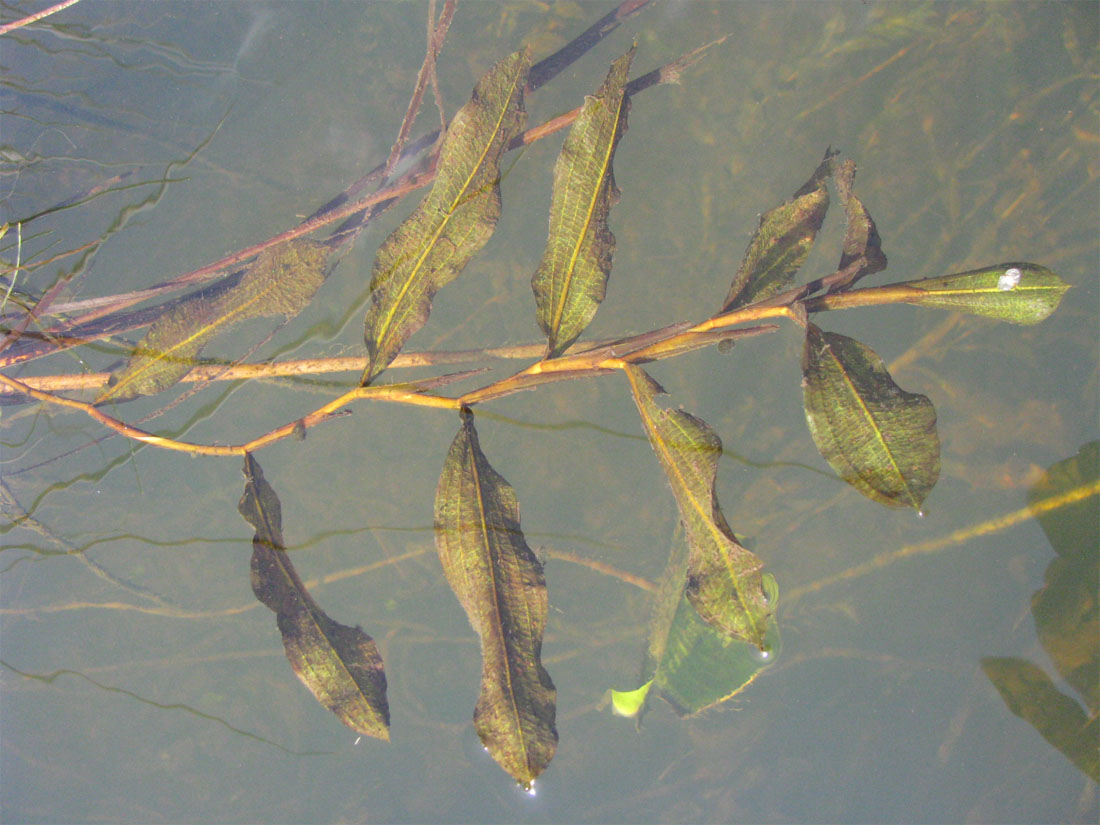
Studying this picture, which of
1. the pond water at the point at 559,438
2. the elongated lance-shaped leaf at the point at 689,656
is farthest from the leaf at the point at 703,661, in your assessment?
the pond water at the point at 559,438

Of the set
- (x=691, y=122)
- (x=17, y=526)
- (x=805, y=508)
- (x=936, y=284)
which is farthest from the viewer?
(x=805, y=508)

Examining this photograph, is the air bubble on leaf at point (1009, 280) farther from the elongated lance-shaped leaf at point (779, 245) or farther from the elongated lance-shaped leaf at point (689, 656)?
the elongated lance-shaped leaf at point (689, 656)

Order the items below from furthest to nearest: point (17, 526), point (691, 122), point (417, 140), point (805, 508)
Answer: point (805, 508)
point (17, 526)
point (691, 122)
point (417, 140)

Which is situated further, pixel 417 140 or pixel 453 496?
pixel 417 140

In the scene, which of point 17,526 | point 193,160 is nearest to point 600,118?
point 193,160

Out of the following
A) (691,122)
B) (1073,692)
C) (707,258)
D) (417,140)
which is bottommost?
(1073,692)

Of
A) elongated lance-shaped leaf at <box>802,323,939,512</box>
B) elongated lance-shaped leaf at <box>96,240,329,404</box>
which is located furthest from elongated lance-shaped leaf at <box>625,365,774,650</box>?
elongated lance-shaped leaf at <box>96,240,329,404</box>

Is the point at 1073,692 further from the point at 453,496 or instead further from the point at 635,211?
the point at 453,496
